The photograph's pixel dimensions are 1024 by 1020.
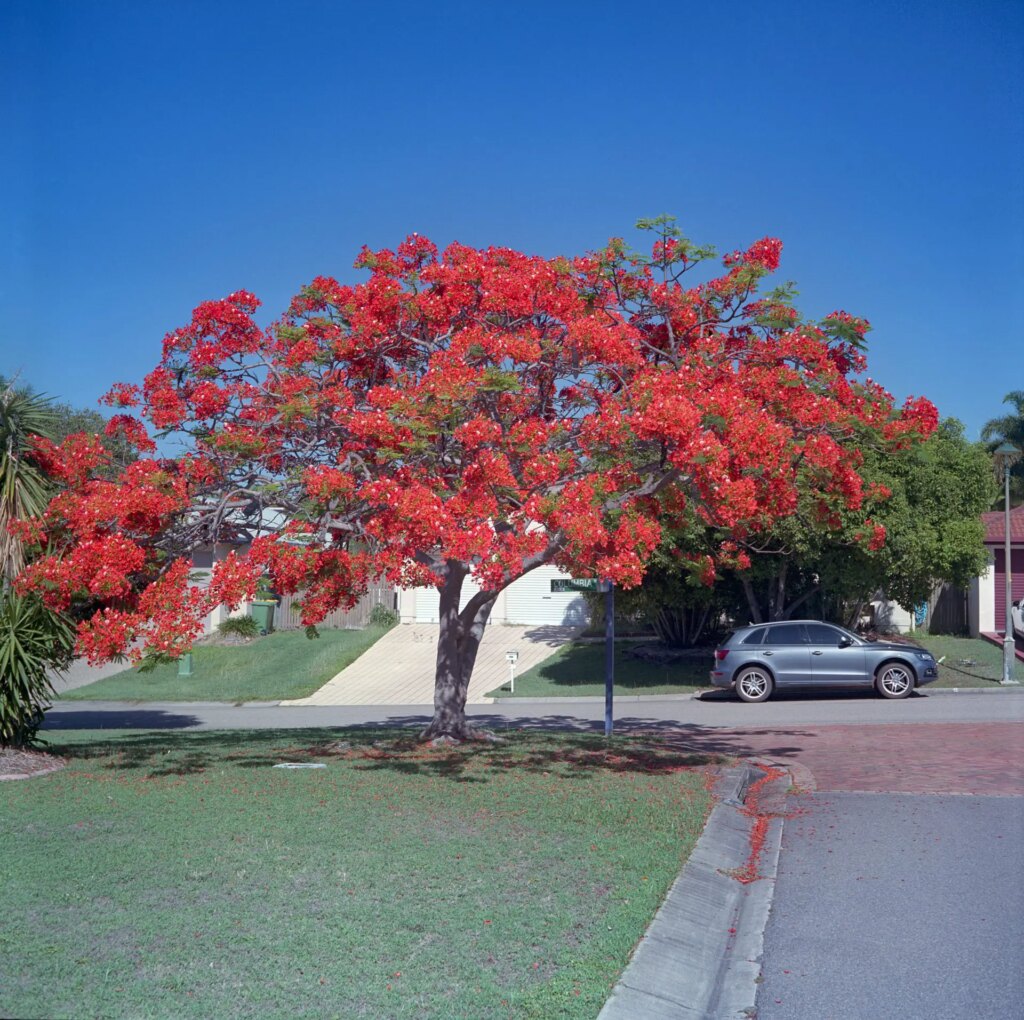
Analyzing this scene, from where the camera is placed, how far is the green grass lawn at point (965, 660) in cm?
2352

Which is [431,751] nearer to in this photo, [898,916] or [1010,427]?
[898,916]

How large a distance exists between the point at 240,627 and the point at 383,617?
442 cm

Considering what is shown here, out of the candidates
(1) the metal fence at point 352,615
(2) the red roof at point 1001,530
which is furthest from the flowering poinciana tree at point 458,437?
(1) the metal fence at point 352,615

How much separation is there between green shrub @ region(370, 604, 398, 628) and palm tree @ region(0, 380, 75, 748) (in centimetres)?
2290

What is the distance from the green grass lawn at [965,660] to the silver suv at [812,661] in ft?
8.10

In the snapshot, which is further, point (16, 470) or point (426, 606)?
point (426, 606)

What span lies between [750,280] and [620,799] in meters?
6.33

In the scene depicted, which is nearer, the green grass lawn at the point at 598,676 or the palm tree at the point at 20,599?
the palm tree at the point at 20,599

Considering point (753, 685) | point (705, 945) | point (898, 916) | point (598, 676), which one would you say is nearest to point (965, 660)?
point (753, 685)

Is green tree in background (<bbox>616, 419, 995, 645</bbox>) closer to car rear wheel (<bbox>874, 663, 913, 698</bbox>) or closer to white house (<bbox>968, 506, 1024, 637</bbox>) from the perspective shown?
car rear wheel (<bbox>874, 663, 913, 698</bbox>)

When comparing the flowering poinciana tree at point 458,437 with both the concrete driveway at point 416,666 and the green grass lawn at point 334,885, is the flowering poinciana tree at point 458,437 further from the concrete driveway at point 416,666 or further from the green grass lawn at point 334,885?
the concrete driveway at point 416,666

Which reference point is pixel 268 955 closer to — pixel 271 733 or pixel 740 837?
pixel 740 837

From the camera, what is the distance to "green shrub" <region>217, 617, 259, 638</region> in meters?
34.2

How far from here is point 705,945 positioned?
6.43m
